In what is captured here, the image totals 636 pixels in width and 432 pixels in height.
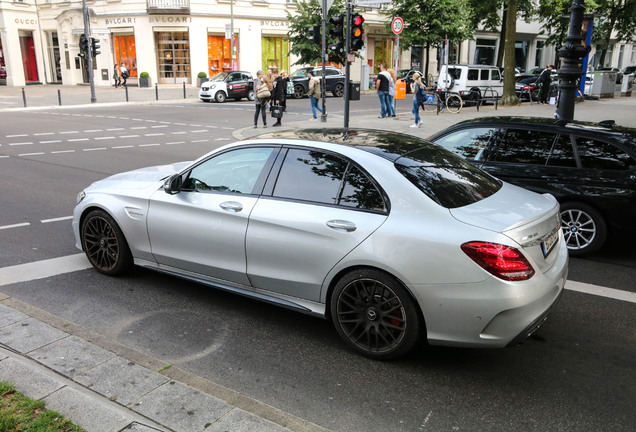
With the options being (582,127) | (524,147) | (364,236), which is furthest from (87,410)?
(582,127)

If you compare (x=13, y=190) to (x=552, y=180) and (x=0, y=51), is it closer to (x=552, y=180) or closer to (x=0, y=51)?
(x=552, y=180)

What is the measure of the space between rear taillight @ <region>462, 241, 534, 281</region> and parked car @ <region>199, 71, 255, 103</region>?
2919 centimetres

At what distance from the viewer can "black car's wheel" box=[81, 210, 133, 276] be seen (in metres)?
5.44

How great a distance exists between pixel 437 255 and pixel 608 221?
362 centimetres

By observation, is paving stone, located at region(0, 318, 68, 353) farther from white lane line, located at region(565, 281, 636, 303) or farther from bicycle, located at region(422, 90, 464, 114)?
bicycle, located at region(422, 90, 464, 114)

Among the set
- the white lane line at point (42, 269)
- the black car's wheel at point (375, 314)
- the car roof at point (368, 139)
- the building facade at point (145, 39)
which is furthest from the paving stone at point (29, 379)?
the building facade at point (145, 39)

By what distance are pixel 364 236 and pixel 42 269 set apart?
12.6ft

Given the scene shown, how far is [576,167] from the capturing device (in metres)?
6.47

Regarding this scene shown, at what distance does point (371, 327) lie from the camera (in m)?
3.99

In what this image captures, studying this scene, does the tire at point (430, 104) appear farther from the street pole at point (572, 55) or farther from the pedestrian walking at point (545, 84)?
the street pole at point (572, 55)

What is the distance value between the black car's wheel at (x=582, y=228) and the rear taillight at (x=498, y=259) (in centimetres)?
314

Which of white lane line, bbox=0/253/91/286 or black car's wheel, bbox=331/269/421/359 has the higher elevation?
black car's wheel, bbox=331/269/421/359

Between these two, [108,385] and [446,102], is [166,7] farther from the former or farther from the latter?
[108,385]

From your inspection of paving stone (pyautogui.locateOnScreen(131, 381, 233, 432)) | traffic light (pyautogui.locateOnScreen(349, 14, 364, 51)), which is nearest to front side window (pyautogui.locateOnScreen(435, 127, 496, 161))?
paving stone (pyautogui.locateOnScreen(131, 381, 233, 432))
